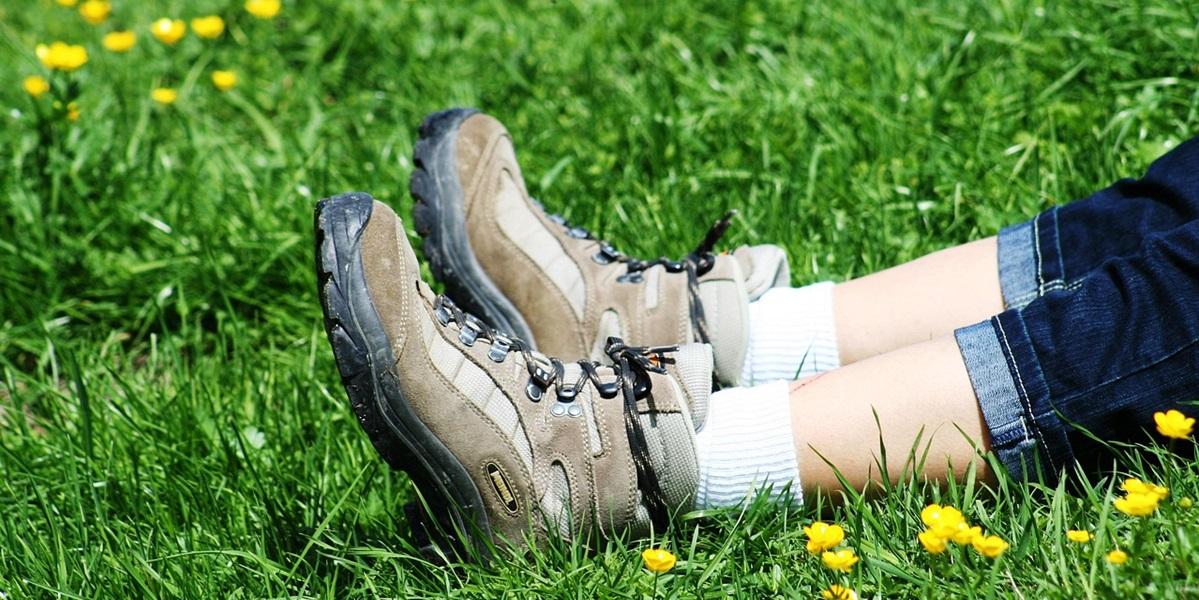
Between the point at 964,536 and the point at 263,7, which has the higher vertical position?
the point at 964,536

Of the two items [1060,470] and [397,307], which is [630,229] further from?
[1060,470]

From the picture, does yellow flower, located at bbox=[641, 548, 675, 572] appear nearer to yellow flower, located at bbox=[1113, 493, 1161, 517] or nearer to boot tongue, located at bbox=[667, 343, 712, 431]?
boot tongue, located at bbox=[667, 343, 712, 431]

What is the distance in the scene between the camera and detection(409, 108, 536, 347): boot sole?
2.00 meters

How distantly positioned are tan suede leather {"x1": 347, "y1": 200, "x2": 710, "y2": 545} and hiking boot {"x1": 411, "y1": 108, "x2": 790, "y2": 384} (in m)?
0.27

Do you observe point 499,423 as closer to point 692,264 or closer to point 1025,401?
point 692,264

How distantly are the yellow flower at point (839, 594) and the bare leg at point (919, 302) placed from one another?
1.88 ft

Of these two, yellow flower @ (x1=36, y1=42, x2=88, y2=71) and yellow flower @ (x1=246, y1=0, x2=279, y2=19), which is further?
yellow flower @ (x1=246, y1=0, x2=279, y2=19)

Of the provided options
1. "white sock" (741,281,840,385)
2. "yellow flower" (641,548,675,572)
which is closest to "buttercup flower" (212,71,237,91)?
"white sock" (741,281,840,385)

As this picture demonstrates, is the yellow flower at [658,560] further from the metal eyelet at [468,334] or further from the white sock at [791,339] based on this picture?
the white sock at [791,339]

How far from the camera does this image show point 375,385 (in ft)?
5.08

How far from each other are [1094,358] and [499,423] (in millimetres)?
775

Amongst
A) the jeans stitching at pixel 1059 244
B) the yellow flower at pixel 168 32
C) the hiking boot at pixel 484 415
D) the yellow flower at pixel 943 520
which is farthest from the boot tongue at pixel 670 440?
the yellow flower at pixel 168 32

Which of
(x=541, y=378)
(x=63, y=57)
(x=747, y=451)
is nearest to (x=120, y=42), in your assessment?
(x=63, y=57)

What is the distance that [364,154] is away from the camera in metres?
2.81
